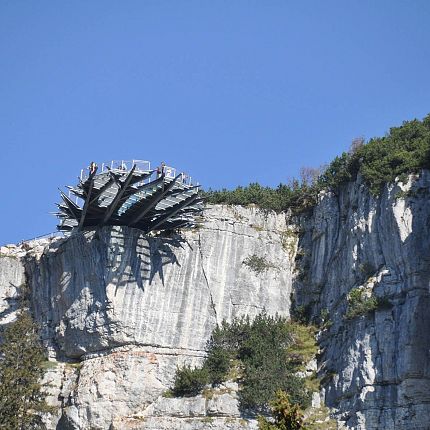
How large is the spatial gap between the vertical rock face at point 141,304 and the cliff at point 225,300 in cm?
6

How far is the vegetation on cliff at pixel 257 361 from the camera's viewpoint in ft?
143

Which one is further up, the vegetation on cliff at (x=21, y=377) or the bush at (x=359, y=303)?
the bush at (x=359, y=303)

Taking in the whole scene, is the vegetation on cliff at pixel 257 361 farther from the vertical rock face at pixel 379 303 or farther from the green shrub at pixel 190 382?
the vertical rock face at pixel 379 303

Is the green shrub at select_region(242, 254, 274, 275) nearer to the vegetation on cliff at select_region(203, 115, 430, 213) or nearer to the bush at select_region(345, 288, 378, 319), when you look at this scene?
the vegetation on cliff at select_region(203, 115, 430, 213)

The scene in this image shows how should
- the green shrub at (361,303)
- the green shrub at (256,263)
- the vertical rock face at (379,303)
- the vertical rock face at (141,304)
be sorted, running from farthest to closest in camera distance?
the green shrub at (256,263), the vertical rock face at (141,304), the green shrub at (361,303), the vertical rock face at (379,303)

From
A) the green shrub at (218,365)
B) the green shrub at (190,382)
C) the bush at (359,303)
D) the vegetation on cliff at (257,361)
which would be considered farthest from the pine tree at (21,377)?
the bush at (359,303)

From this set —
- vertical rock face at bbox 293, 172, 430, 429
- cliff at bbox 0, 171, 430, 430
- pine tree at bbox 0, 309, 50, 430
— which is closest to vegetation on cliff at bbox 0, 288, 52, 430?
pine tree at bbox 0, 309, 50, 430

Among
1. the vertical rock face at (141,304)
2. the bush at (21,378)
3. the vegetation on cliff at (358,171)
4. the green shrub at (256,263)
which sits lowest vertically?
the bush at (21,378)

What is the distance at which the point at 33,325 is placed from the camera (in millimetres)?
47469

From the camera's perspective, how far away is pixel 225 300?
48625mm

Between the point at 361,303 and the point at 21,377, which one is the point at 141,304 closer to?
the point at 21,377

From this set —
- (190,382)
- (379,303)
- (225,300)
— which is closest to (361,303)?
(379,303)

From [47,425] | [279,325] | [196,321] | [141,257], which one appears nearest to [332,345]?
[279,325]

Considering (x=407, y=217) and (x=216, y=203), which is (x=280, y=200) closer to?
(x=216, y=203)
